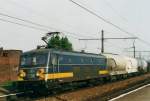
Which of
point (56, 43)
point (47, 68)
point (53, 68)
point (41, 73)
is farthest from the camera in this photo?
point (56, 43)

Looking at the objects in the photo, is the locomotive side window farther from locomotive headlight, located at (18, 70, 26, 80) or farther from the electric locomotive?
locomotive headlight, located at (18, 70, 26, 80)

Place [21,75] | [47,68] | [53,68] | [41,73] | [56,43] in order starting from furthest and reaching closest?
[56,43]
[21,75]
[53,68]
[47,68]
[41,73]

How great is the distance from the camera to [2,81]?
3831cm

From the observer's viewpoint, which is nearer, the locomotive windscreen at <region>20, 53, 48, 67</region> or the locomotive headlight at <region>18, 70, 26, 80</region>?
the locomotive windscreen at <region>20, 53, 48, 67</region>

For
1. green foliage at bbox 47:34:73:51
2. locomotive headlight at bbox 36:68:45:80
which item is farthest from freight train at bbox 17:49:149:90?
green foliage at bbox 47:34:73:51

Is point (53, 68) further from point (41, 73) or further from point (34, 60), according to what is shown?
point (34, 60)

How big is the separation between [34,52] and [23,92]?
2.83 metres

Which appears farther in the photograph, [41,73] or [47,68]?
[47,68]

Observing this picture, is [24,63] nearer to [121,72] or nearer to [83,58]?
[83,58]

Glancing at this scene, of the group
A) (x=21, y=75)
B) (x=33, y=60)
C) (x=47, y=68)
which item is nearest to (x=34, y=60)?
(x=33, y=60)

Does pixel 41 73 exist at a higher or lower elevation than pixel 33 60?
lower

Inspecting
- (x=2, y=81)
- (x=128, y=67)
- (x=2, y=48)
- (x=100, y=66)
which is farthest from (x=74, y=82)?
(x=128, y=67)

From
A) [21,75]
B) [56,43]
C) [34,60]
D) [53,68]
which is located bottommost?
[21,75]

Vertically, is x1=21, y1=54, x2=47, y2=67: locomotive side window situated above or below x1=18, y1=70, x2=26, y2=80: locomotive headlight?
above
